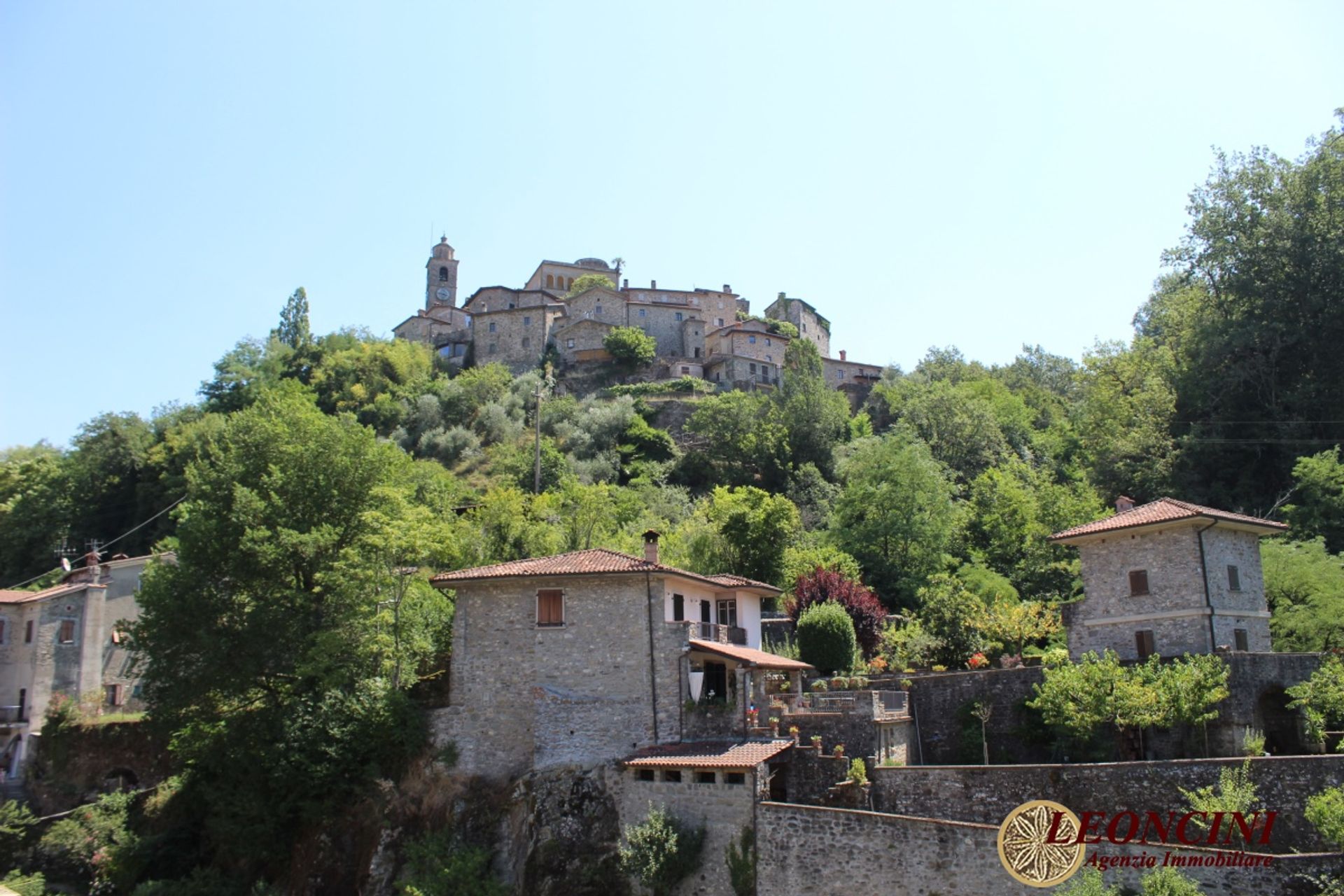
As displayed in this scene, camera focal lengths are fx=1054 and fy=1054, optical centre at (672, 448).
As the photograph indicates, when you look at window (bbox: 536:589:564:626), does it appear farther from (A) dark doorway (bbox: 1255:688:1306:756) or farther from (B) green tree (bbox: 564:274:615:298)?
(B) green tree (bbox: 564:274:615:298)

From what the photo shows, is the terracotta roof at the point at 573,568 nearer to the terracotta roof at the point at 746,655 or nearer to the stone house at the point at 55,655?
the terracotta roof at the point at 746,655

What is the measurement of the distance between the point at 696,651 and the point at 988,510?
29.0 meters

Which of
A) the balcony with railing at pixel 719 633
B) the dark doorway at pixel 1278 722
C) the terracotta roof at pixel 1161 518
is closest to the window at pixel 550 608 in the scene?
the balcony with railing at pixel 719 633

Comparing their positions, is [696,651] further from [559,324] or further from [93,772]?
[559,324]

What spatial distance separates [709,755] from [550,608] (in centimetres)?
640

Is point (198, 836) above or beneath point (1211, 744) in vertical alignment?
beneath

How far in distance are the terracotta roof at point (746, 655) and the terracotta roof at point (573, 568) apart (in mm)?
2056

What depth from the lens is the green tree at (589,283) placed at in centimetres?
10050

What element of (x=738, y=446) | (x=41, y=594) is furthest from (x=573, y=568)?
(x=738, y=446)

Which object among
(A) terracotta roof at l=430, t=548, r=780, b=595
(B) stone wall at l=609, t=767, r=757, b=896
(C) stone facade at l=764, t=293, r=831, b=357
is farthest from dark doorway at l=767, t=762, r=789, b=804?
(C) stone facade at l=764, t=293, r=831, b=357

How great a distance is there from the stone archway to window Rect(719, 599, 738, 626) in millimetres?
14393

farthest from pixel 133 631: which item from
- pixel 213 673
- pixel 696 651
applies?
pixel 696 651

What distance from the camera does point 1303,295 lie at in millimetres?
45906

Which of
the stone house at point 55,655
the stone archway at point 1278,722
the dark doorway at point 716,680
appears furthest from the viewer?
the stone house at point 55,655
